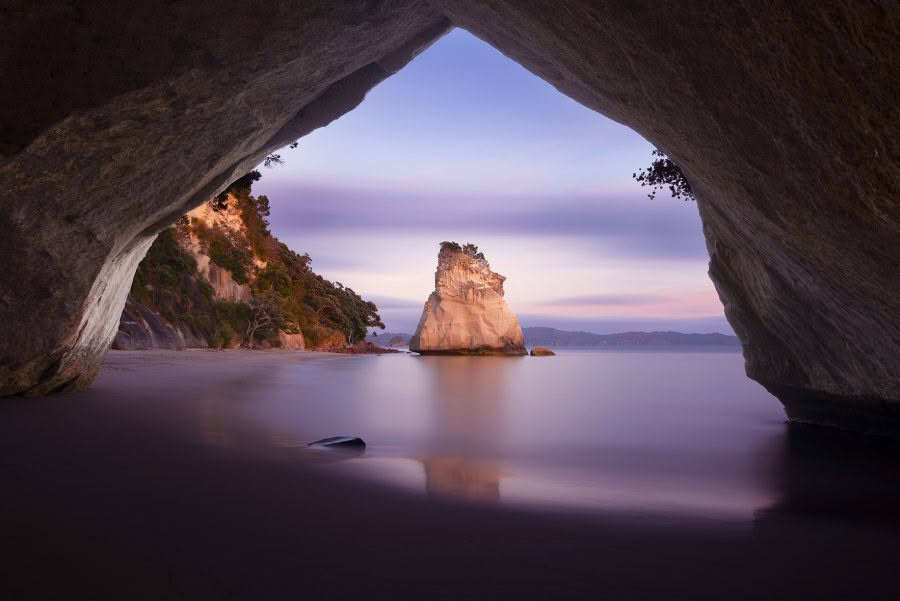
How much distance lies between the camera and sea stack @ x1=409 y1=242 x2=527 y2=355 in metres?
62.1

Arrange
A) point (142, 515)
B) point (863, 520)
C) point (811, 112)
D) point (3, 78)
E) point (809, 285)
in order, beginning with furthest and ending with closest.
→ point (809, 285)
point (3, 78)
point (863, 520)
point (142, 515)
point (811, 112)

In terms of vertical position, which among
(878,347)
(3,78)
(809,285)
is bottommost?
(878,347)

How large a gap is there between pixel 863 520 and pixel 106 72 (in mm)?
7106

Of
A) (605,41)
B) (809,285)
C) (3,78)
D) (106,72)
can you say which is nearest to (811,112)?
(605,41)

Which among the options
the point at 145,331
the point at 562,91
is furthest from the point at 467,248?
the point at 562,91

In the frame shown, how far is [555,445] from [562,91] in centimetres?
454

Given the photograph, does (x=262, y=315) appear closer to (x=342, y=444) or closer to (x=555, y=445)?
(x=555, y=445)

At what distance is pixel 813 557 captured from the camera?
3633mm

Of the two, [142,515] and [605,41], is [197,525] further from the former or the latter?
Result: [605,41]

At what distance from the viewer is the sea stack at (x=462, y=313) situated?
204ft

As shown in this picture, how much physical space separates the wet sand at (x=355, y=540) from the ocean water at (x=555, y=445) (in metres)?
0.43

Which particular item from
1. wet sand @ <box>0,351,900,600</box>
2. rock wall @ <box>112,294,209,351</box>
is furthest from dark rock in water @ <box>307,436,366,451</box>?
rock wall @ <box>112,294,209,351</box>

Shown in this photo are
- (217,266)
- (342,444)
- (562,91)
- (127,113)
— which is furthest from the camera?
(217,266)

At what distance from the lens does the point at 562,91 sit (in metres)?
8.14
